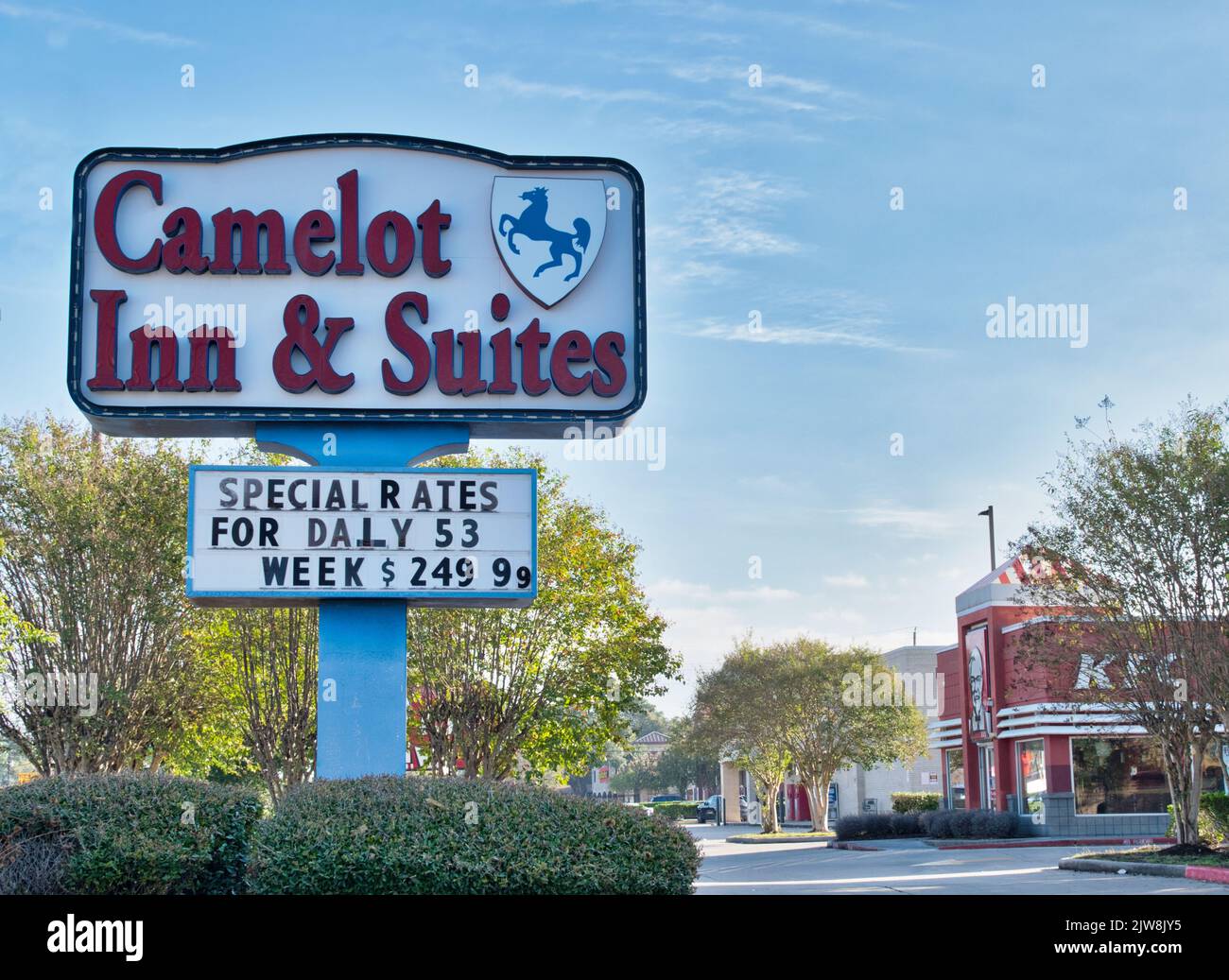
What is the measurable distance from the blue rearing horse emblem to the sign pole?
2124 mm

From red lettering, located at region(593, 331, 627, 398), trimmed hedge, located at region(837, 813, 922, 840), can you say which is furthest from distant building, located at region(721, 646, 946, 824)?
red lettering, located at region(593, 331, 627, 398)

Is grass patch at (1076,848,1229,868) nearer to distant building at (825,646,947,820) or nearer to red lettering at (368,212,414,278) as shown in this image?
red lettering at (368,212,414,278)

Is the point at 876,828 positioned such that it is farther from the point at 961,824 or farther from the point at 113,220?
the point at 113,220

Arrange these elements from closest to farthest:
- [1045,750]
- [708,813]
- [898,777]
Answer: [1045,750] → [898,777] → [708,813]

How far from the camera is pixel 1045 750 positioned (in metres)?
39.0

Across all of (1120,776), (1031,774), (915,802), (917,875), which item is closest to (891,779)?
(915,802)

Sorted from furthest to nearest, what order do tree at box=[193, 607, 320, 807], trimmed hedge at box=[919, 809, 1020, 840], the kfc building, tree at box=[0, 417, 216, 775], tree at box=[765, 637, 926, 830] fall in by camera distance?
1. tree at box=[765, 637, 926, 830]
2. the kfc building
3. trimmed hedge at box=[919, 809, 1020, 840]
4. tree at box=[193, 607, 320, 807]
5. tree at box=[0, 417, 216, 775]

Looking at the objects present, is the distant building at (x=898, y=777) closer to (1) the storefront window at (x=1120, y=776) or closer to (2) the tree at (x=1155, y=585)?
(1) the storefront window at (x=1120, y=776)

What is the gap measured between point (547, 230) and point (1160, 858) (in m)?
18.0

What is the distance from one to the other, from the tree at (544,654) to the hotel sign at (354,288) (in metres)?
13.0

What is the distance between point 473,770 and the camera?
28828 millimetres

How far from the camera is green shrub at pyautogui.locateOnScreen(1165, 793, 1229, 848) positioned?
27.5 metres
